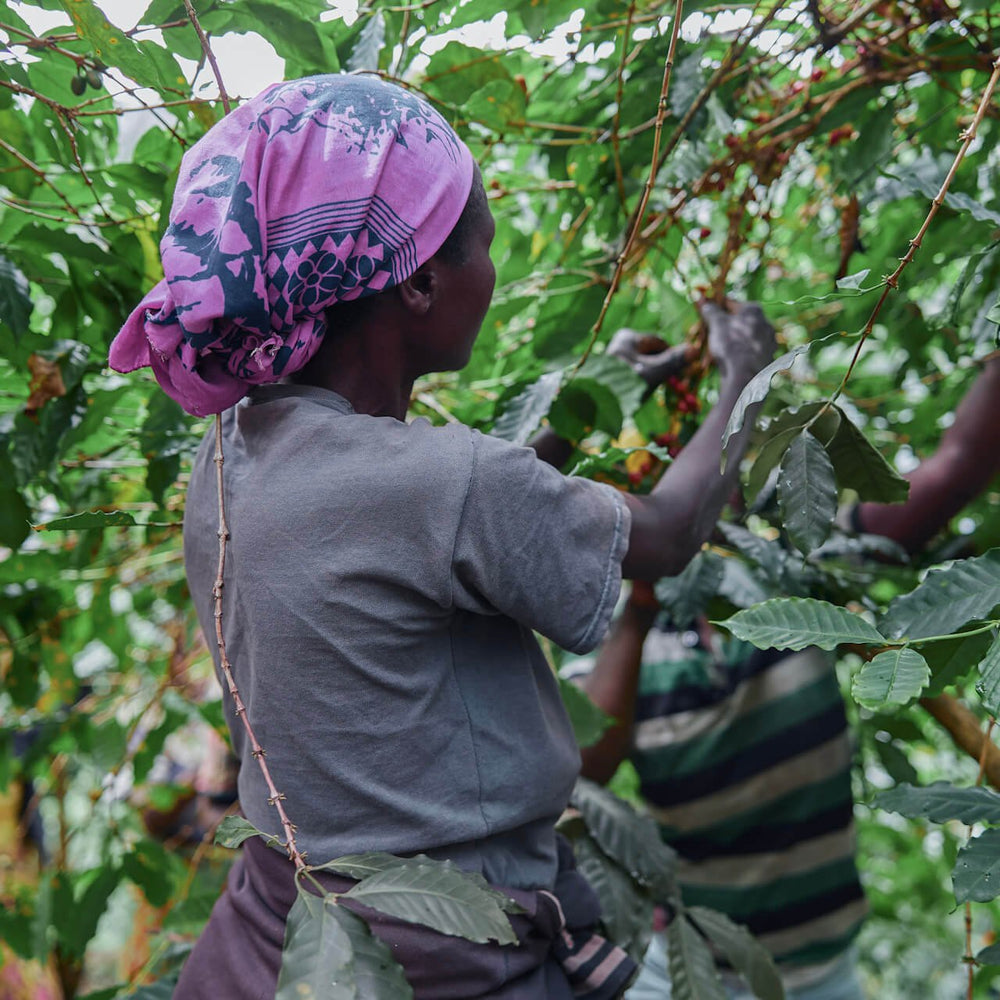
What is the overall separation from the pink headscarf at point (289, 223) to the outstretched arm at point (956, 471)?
3.60 ft

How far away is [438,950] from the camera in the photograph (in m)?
0.94

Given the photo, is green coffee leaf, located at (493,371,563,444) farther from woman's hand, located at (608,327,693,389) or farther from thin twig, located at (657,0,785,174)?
thin twig, located at (657,0,785,174)

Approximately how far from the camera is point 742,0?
4.33 feet

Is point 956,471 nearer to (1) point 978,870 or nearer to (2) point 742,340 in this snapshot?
(2) point 742,340

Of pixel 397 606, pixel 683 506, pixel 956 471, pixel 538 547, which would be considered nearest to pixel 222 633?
pixel 397 606

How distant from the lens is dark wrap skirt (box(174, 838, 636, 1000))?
3.09 ft

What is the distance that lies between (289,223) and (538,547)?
37cm

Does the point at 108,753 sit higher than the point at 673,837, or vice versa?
the point at 673,837

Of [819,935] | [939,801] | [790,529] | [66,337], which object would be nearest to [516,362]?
[66,337]

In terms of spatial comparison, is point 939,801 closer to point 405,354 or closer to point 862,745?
point 405,354

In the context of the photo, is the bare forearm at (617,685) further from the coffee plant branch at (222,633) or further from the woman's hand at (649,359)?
the coffee plant branch at (222,633)

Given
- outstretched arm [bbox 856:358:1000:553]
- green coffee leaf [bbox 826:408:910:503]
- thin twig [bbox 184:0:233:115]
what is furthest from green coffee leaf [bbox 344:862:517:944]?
outstretched arm [bbox 856:358:1000:553]

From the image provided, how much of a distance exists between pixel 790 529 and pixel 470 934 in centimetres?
48

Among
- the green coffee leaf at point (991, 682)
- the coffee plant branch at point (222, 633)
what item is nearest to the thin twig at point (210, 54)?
the coffee plant branch at point (222, 633)
